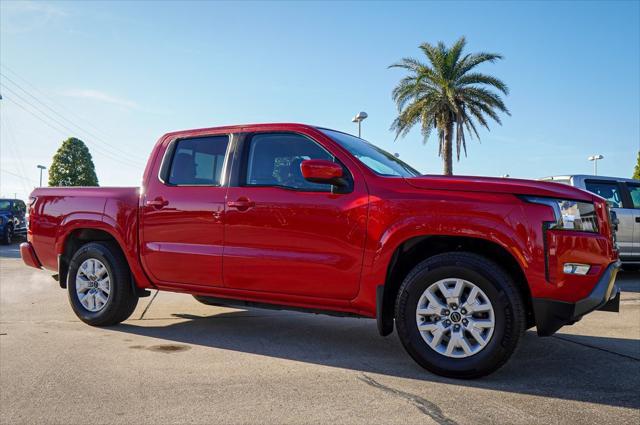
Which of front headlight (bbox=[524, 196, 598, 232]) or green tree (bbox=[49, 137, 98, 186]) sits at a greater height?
green tree (bbox=[49, 137, 98, 186])

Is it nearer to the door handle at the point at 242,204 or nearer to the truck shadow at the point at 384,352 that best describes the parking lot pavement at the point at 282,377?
the truck shadow at the point at 384,352

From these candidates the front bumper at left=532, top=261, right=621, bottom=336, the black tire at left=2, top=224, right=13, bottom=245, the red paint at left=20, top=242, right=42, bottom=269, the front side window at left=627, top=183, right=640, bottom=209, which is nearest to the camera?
the front bumper at left=532, top=261, right=621, bottom=336

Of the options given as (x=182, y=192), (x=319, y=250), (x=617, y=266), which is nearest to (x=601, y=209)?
(x=617, y=266)

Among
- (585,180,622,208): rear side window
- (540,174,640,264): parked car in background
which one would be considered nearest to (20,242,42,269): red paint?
(540,174,640,264): parked car in background

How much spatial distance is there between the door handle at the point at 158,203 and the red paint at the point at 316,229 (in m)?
0.02

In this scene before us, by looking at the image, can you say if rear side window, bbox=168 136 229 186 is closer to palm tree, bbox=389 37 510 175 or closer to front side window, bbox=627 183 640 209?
front side window, bbox=627 183 640 209

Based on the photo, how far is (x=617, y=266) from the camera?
147 inches

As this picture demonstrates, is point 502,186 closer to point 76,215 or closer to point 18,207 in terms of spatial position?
point 76,215

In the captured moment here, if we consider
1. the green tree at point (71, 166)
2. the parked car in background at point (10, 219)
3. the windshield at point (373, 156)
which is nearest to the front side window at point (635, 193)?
the windshield at point (373, 156)

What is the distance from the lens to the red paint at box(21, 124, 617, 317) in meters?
3.48

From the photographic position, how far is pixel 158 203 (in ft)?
16.1

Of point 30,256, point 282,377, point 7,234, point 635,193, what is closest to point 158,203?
point 30,256

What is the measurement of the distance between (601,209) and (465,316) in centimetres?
119

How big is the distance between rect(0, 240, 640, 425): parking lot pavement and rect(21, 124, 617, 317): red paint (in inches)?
19.8
